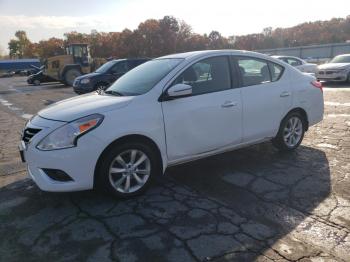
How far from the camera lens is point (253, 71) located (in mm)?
5066

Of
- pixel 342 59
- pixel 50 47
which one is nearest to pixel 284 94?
pixel 342 59

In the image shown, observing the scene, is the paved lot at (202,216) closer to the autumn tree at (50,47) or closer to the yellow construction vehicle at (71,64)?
the yellow construction vehicle at (71,64)

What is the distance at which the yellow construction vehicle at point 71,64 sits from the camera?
23.0m

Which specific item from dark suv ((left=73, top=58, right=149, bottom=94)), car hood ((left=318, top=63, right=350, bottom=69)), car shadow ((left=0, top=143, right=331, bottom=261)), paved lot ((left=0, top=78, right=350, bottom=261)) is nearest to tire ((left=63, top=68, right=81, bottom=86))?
dark suv ((left=73, top=58, right=149, bottom=94))

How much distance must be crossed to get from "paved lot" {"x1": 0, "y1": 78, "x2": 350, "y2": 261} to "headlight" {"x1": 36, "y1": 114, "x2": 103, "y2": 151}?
29.6 inches

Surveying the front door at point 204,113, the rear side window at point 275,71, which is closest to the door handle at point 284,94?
the rear side window at point 275,71

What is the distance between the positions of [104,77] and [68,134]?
10538mm

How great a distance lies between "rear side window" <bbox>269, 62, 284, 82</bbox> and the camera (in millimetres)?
5285

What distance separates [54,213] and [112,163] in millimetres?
823

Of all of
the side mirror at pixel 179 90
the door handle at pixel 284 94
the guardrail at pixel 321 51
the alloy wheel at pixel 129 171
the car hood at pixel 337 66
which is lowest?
the alloy wheel at pixel 129 171

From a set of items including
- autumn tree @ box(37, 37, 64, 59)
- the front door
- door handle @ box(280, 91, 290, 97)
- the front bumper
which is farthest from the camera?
autumn tree @ box(37, 37, 64, 59)

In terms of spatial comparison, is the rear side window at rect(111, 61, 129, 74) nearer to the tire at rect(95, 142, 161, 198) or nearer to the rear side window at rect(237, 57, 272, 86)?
the rear side window at rect(237, 57, 272, 86)

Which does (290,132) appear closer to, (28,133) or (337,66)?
(28,133)

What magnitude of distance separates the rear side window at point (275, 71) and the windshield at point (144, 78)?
5.19ft
